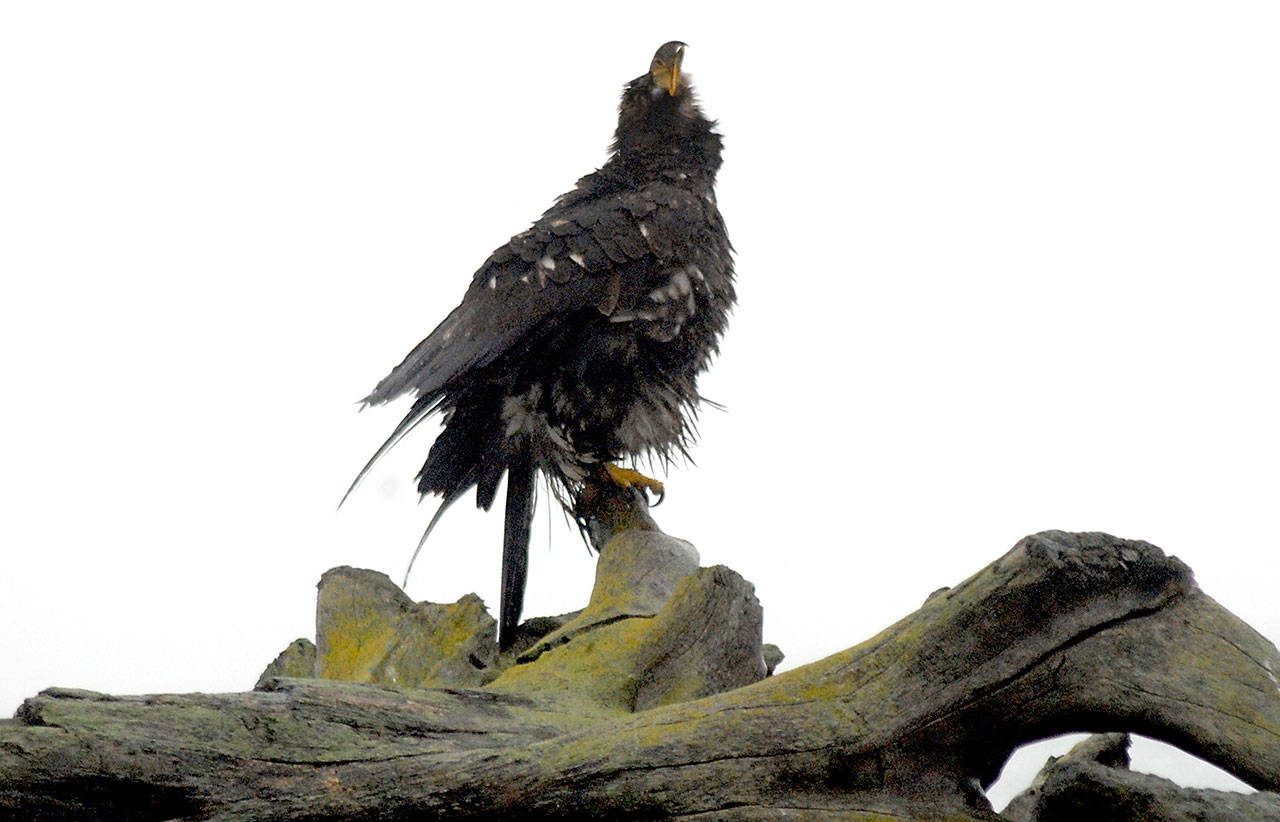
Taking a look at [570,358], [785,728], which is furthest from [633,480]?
[785,728]

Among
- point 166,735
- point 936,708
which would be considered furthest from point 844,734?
point 166,735

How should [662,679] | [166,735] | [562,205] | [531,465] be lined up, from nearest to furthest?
[166,735]
[662,679]
[531,465]
[562,205]

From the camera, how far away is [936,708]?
253cm

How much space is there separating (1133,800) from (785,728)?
691 millimetres

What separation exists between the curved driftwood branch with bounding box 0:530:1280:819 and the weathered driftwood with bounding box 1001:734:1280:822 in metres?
0.12

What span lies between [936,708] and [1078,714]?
31cm

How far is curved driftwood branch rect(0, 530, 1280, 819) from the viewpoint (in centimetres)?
225

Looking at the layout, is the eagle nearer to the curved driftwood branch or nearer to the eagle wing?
the eagle wing

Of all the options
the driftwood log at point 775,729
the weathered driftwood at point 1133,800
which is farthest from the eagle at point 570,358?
the weathered driftwood at point 1133,800

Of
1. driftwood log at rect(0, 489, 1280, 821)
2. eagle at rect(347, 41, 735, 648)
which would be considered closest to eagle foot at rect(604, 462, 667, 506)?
eagle at rect(347, 41, 735, 648)

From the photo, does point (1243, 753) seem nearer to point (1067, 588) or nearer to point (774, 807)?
point (1067, 588)

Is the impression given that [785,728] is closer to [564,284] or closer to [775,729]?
[775,729]

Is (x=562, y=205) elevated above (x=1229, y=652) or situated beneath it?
elevated above

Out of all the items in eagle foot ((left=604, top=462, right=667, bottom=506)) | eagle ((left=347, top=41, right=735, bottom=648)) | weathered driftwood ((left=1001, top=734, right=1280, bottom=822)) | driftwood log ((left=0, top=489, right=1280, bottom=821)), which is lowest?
weathered driftwood ((left=1001, top=734, right=1280, bottom=822))
